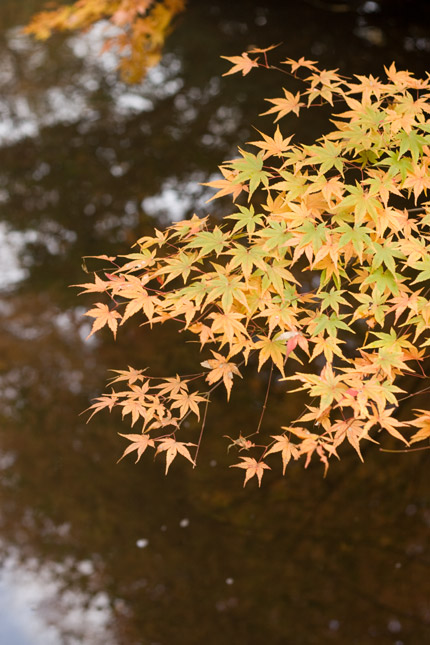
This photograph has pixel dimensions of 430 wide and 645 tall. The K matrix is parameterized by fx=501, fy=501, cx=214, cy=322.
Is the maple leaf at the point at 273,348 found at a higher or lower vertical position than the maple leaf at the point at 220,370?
higher

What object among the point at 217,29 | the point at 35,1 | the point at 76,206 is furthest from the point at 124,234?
the point at 35,1

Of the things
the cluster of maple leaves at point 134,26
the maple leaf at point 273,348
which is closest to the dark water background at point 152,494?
the cluster of maple leaves at point 134,26

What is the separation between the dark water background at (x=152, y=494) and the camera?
305 cm

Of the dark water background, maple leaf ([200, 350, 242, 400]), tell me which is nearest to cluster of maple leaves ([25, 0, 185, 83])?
the dark water background

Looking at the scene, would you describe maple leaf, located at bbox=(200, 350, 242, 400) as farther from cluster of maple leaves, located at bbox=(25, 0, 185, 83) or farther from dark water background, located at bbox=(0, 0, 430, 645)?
cluster of maple leaves, located at bbox=(25, 0, 185, 83)

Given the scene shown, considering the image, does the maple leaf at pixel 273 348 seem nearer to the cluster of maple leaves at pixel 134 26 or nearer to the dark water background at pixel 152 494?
the dark water background at pixel 152 494

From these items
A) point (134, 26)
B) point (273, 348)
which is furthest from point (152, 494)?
point (134, 26)

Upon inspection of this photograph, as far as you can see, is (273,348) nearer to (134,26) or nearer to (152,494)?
(152,494)

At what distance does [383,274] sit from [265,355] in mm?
543

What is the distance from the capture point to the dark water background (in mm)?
3047

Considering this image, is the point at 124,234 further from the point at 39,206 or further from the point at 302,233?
the point at 302,233

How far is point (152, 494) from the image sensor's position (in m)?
A: 3.53

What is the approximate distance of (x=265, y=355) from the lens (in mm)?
1985

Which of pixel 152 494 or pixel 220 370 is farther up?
pixel 220 370
